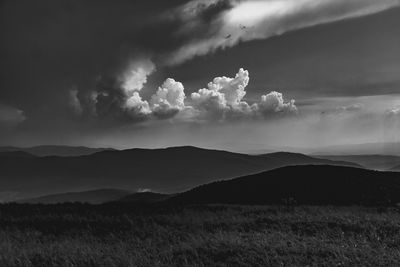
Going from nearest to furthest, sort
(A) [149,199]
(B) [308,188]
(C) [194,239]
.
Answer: (C) [194,239] → (B) [308,188] → (A) [149,199]

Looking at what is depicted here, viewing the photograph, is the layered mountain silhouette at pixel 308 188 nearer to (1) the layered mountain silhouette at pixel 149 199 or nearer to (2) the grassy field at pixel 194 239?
(1) the layered mountain silhouette at pixel 149 199

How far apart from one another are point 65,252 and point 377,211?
19023 millimetres

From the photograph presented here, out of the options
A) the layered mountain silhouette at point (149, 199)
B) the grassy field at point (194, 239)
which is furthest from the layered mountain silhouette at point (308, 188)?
the grassy field at point (194, 239)

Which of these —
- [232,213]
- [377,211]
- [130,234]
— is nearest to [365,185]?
[377,211]

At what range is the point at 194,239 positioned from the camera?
14.2 m

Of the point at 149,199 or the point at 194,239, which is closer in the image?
the point at 194,239

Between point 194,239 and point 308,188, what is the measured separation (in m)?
25.7

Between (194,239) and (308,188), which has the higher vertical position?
(194,239)

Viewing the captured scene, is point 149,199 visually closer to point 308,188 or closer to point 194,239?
point 308,188

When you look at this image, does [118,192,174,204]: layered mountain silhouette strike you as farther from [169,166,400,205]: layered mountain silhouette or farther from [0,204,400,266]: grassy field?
[0,204,400,266]: grassy field

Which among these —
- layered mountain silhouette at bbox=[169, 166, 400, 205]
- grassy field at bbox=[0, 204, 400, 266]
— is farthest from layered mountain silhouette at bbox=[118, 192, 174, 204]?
grassy field at bbox=[0, 204, 400, 266]

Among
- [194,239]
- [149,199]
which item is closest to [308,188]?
[194,239]

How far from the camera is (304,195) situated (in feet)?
116

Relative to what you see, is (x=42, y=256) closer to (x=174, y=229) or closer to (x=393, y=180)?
(x=174, y=229)
